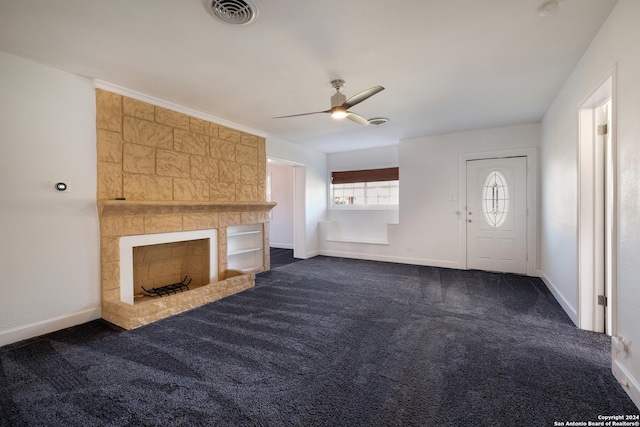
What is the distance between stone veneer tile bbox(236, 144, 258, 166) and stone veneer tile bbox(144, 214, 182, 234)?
146 cm

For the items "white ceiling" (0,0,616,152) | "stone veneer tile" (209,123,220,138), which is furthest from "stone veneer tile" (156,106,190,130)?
"stone veneer tile" (209,123,220,138)

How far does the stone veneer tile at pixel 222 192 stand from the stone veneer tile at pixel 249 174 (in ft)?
0.85

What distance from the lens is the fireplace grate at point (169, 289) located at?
3.79 m

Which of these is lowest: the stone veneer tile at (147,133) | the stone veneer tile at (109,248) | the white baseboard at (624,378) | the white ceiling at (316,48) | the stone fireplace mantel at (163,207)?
the white baseboard at (624,378)

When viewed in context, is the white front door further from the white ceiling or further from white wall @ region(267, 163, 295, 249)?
white wall @ region(267, 163, 295, 249)

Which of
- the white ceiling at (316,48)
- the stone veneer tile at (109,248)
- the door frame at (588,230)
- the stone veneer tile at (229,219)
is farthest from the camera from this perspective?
the stone veneer tile at (229,219)

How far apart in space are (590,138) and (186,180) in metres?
4.61

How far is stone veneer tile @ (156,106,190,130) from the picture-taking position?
3.57 m

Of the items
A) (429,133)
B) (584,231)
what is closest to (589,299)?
(584,231)

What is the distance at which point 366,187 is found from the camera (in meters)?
6.60

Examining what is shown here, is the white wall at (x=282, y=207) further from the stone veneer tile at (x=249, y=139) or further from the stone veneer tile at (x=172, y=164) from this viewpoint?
the stone veneer tile at (x=172, y=164)

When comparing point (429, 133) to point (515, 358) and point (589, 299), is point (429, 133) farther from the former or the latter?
point (515, 358)

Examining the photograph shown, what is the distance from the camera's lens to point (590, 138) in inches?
104

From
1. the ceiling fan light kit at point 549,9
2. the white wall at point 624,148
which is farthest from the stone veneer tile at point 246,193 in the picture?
the white wall at point 624,148
